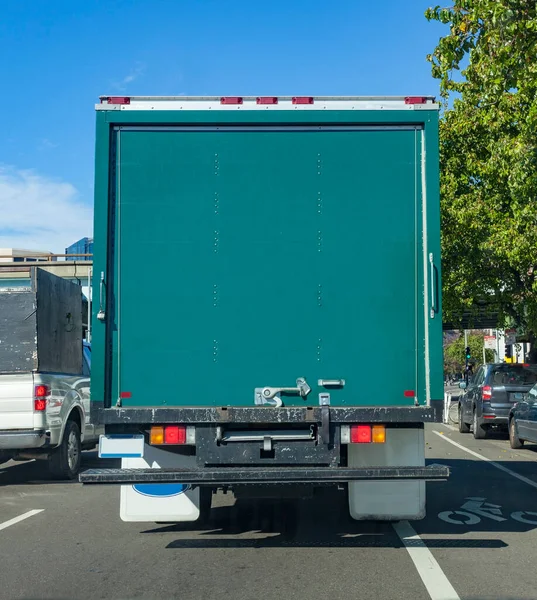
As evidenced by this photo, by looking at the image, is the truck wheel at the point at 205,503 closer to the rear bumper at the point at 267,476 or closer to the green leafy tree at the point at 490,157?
the rear bumper at the point at 267,476

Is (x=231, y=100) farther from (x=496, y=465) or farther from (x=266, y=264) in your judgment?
(x=496, y=465)

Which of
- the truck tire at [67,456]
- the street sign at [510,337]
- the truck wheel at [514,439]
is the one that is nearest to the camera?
the truck tire at [67,456]

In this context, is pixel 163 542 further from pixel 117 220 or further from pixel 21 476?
pixel 21 476

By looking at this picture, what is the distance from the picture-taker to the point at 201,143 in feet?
22.2

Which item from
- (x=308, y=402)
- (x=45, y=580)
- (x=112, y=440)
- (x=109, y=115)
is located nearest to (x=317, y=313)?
(x=308, y=402)

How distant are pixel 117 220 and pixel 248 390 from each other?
1746 millimetres

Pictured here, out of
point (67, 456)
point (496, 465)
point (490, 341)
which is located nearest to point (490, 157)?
point (496, 465)

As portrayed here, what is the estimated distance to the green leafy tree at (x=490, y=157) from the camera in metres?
12.2

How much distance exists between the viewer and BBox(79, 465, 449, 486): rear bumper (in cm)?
624

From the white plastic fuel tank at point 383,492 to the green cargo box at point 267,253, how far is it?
21.0 inches

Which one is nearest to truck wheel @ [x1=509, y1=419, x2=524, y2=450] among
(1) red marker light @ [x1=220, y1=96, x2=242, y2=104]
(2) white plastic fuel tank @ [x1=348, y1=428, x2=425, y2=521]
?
(2) white plastic fuel tank @ [x1=348, y1=428, x2=425, y2=521]

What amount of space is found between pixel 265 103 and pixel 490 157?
1441 centimetres

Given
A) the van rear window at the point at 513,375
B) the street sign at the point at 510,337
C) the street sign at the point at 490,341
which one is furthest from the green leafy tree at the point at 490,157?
the street sign at the point at 490,341

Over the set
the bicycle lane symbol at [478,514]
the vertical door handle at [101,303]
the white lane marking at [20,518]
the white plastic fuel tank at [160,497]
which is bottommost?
the white lane marking at [20,518]
